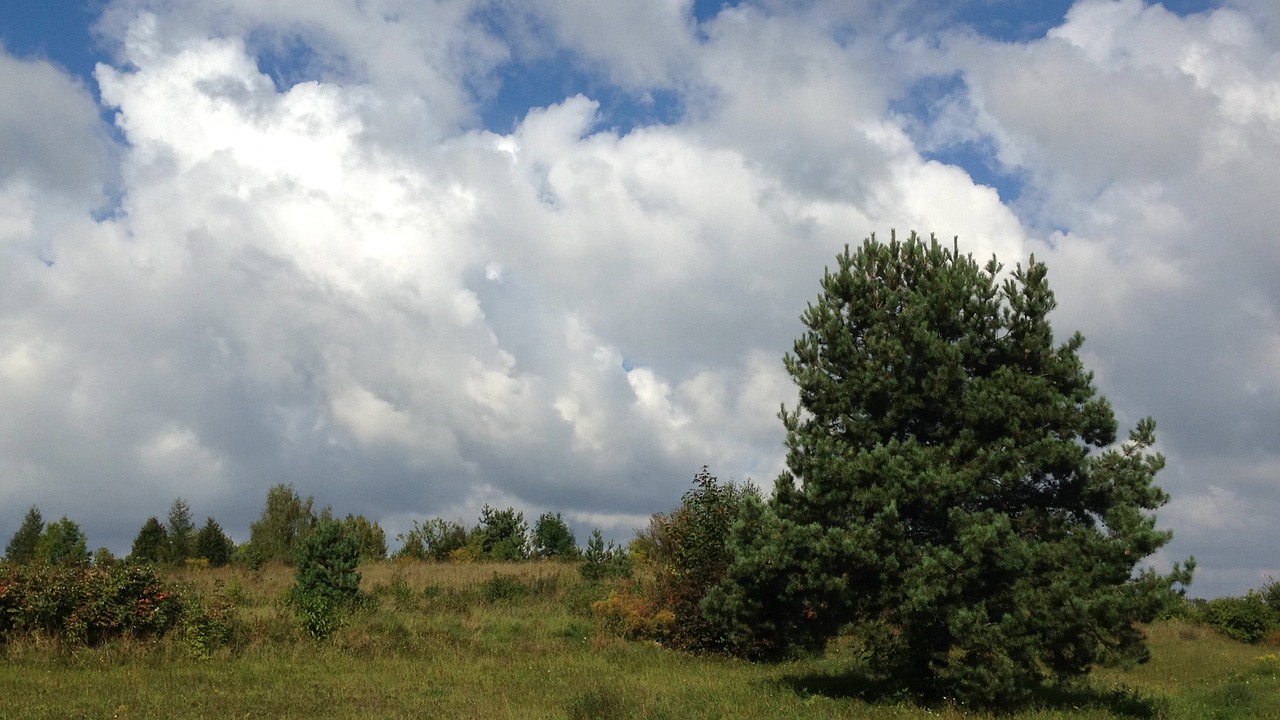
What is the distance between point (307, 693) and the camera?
18078mm

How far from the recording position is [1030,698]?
17.6 meters

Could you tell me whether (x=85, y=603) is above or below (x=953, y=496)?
below

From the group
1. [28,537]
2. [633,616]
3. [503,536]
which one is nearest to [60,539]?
[28,537]

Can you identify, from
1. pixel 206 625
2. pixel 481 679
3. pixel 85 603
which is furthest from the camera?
pixel 206 625

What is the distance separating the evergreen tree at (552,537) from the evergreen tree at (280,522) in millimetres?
14760

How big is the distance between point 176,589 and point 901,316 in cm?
1944

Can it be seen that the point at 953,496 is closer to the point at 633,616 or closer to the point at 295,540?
the point at 633,616

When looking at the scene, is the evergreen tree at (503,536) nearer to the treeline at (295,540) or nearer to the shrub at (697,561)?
the treeline at (295,540)

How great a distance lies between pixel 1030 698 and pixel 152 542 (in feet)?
185

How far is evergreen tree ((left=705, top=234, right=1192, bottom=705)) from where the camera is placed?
15.8 metres

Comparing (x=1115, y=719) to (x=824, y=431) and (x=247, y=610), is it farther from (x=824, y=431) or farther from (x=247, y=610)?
(x=247, y=610)

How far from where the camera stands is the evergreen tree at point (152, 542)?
185ft

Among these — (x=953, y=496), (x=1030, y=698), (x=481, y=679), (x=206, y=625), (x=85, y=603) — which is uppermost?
(x=953, y=496)

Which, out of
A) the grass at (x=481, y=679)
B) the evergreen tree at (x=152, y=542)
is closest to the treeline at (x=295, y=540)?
the evergreen tree at (x=152, y=542)
